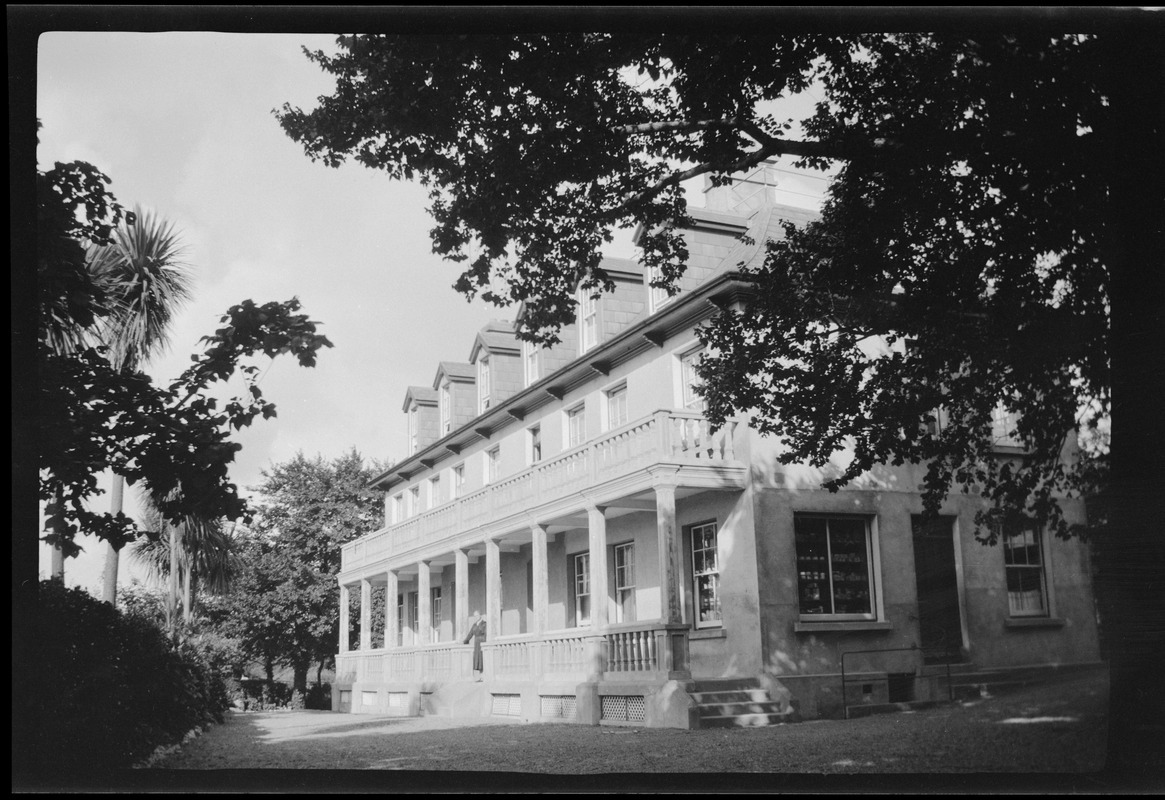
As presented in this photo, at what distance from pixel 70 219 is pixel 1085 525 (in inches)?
310

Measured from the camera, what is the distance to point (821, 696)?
11.7m

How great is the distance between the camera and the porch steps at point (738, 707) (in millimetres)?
11281

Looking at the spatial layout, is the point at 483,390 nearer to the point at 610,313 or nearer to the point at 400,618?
the point at 610,313

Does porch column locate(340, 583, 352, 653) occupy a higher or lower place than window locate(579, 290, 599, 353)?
lower

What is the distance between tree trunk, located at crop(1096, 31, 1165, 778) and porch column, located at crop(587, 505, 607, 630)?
24.8 feet

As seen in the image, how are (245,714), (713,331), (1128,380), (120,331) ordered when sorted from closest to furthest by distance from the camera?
(1128,380), (120,331), (713,331), (245,714)

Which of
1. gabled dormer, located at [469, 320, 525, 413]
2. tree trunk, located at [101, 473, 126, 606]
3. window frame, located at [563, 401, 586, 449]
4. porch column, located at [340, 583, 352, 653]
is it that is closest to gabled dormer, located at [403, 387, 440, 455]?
gabled dormer, located at [469, 320, 525, 413]

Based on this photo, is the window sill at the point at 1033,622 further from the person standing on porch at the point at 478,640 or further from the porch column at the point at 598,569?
the person standing on porch at the point at 478,640

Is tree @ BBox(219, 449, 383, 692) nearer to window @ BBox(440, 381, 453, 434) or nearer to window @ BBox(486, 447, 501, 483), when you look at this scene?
window @ BBox(440, 381, 453, 434)

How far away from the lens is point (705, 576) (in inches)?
569

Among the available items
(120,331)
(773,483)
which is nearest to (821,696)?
(773,483)

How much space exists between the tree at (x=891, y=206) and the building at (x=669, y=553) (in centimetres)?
63

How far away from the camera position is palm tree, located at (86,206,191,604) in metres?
7.78

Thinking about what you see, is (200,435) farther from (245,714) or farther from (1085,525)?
(1085,525)
